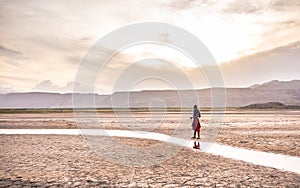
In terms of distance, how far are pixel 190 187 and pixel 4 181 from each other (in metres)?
6.15

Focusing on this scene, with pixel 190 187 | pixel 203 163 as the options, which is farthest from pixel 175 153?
pixel 190 187

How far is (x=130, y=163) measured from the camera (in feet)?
47.1

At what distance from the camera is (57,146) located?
20016 mm

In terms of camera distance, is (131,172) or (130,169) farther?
(130,169)

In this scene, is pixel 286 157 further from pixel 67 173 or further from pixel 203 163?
pixel 67 173

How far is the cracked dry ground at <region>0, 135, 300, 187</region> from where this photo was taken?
34.7 feet

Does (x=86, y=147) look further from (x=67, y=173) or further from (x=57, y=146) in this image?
(x=67, y=173)

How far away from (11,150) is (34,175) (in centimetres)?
782

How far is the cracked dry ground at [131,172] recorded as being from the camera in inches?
417

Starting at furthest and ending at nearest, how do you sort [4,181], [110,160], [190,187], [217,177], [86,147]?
[86,147] → [110,160] → [217,177] → [4,181] → [190,187]

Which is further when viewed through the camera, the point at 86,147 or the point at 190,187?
the point at 86,147

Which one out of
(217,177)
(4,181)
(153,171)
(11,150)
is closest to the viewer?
(4,181)

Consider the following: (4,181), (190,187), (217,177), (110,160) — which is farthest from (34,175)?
(217,177)

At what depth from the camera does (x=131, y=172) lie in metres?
12.4
